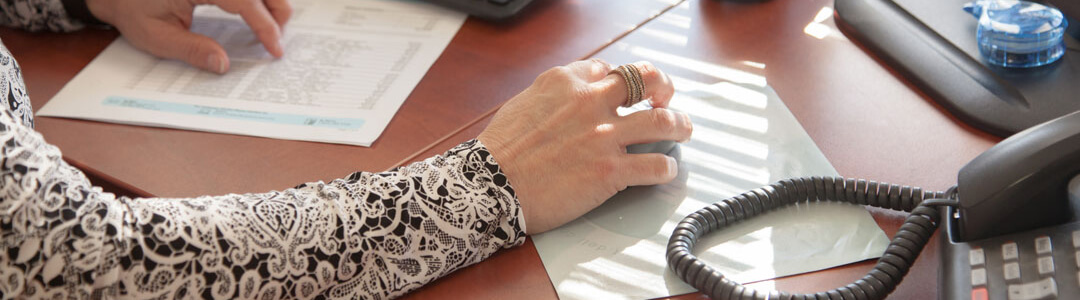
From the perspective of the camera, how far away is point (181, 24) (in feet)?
3.89

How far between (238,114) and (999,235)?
2.62ft

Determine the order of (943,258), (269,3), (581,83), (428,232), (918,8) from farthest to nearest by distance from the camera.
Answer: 1. (269,3)
2. (918,8)
3. (581,83)
4. (428,232)
5. (943,258)

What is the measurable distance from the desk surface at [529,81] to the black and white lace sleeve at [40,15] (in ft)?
0.06

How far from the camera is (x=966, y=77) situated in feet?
3.05

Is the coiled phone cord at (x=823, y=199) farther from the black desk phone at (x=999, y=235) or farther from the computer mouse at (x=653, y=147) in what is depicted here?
the computer mouse at (x=653, y=147)

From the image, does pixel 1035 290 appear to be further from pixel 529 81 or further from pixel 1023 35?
pixel 529 81

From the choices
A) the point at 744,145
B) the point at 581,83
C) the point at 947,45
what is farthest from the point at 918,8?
the point at 581,83

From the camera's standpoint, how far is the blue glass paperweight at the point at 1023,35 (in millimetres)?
909

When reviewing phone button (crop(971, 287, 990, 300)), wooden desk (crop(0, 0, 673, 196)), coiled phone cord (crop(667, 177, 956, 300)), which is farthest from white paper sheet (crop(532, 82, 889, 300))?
wooden desk (crop(0, 0, 673, 196))

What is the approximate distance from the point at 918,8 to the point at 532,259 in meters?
0.57

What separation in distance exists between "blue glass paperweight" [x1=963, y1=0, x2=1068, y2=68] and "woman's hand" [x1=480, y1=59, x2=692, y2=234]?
1.10 feet

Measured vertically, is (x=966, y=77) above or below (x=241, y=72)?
above

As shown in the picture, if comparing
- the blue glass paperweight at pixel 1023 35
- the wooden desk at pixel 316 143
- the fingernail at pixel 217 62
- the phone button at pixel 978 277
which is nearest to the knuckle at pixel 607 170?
the wooden desk at pixel 316 143

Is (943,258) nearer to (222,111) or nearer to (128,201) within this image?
(128,201)
